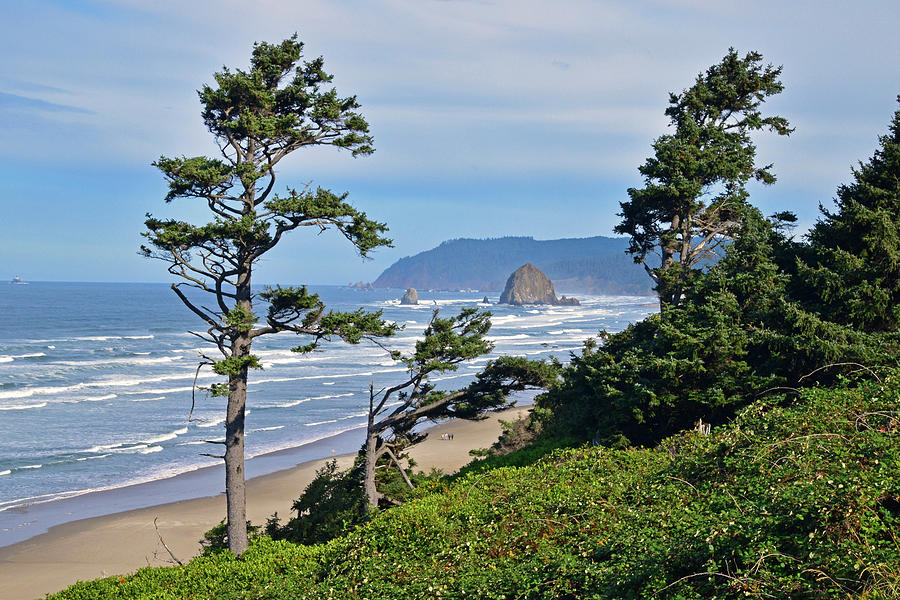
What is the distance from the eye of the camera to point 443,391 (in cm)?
1398

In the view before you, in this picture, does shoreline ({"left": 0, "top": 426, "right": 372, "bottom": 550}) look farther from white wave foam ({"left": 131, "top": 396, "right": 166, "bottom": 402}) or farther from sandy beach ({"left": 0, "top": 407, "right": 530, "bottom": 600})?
white wave foam ({"left": 131, "top": 396, "right": 166, "bottom": 402})

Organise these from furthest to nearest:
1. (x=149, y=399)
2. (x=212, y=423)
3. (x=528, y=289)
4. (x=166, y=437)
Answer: (x=528, y=289) < (x=149, y=399) < (x=212, y=423) < (x=166, y=437)

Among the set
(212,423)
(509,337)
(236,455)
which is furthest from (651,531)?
(509,337)

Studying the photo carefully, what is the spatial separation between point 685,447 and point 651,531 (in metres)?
3.25

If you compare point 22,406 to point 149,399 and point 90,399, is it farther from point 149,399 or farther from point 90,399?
point 149,399

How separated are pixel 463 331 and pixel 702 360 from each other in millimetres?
4881

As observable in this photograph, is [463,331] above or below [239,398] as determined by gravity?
above

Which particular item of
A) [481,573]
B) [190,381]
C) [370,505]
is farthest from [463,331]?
[190,381]

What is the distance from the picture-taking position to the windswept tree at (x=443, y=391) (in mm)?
13961

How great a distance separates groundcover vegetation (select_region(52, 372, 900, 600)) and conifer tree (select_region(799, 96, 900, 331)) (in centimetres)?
330

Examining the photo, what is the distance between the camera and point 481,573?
6.90 metres

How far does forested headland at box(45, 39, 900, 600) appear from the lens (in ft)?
18.1

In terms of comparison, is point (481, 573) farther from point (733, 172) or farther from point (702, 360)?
point (733, 172)

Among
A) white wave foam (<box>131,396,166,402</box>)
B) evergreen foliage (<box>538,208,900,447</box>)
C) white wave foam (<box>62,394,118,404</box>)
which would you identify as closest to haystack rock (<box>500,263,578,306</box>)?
white wave foam (<box>131,396,166,402</box>)
